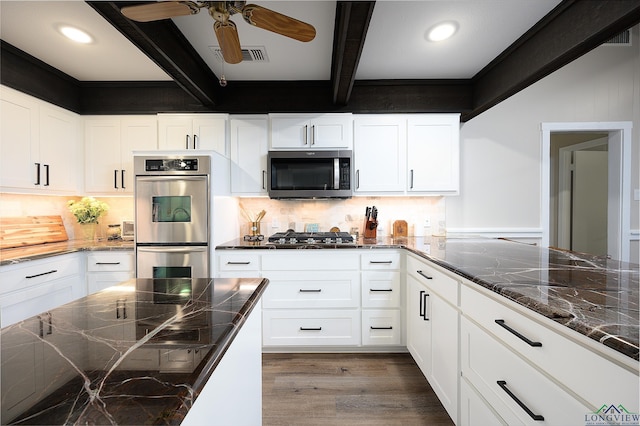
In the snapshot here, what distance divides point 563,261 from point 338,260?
5.00ft

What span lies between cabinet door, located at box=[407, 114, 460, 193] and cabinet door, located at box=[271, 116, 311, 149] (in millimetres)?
1033

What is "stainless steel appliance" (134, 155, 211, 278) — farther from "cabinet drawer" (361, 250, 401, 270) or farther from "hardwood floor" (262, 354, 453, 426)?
"cabinet drawer" (361, 250, 401, 270)

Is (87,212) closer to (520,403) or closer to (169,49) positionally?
(169,49)

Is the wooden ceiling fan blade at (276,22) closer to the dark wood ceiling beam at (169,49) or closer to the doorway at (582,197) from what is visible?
the dark wood ceiling beam at (169,49)

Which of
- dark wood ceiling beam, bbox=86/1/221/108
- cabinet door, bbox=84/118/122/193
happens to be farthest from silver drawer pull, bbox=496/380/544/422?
cabinet door, bbox=84/118/122/193

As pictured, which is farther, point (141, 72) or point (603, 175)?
point (603, 175)

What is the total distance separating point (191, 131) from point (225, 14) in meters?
1.74

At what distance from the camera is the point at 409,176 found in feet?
9.52

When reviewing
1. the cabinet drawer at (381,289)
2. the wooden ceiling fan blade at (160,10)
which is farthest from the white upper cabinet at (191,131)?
the cabinet drawer at (381,289)

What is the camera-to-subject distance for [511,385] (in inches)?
42.3

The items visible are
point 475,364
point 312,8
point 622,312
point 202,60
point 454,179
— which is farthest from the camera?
point 454,179

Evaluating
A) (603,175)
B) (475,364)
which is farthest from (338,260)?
(603,175)

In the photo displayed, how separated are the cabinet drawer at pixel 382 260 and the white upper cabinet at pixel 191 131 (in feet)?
5.81

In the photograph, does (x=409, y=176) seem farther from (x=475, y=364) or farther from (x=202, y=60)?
(x=202, y=60)
